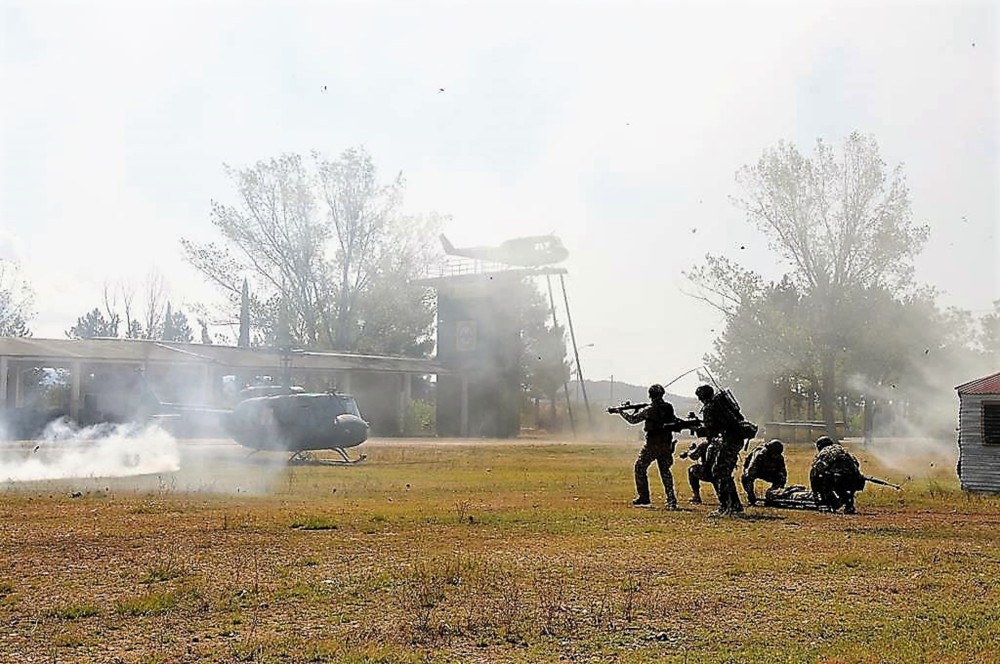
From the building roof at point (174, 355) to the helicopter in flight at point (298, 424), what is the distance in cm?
1694

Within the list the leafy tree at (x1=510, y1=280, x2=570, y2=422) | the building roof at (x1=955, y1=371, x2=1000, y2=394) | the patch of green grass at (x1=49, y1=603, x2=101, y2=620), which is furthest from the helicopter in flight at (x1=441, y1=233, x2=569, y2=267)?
the patch of green grass at (x1=49, y1=603, x2=101, y2=620)

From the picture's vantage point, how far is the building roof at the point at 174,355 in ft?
165

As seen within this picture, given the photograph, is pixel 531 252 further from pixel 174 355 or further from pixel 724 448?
pixel 724 448

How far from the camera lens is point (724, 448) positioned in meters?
19.5

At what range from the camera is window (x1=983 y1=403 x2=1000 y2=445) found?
84.8 ft

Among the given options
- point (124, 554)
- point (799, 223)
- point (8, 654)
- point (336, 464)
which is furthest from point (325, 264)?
point (8, 654)

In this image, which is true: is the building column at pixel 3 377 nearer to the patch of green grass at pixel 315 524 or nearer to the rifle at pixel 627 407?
the patch of green grass at pixel 315 524

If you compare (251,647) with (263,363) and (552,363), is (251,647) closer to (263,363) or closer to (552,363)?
(263,363)

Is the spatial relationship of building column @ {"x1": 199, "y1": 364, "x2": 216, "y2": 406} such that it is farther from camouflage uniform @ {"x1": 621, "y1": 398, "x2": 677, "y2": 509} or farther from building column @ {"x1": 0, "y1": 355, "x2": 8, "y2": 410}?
camouflage uniform @ {"x1": 621, "y1": 398, "x2": 677, "y2": 509}

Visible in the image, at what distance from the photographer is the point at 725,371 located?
70812mm

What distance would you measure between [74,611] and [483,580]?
4326 mm

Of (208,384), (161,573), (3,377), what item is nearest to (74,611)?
(161,573)

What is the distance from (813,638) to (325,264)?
68.8m

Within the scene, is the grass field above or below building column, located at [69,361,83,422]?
below
